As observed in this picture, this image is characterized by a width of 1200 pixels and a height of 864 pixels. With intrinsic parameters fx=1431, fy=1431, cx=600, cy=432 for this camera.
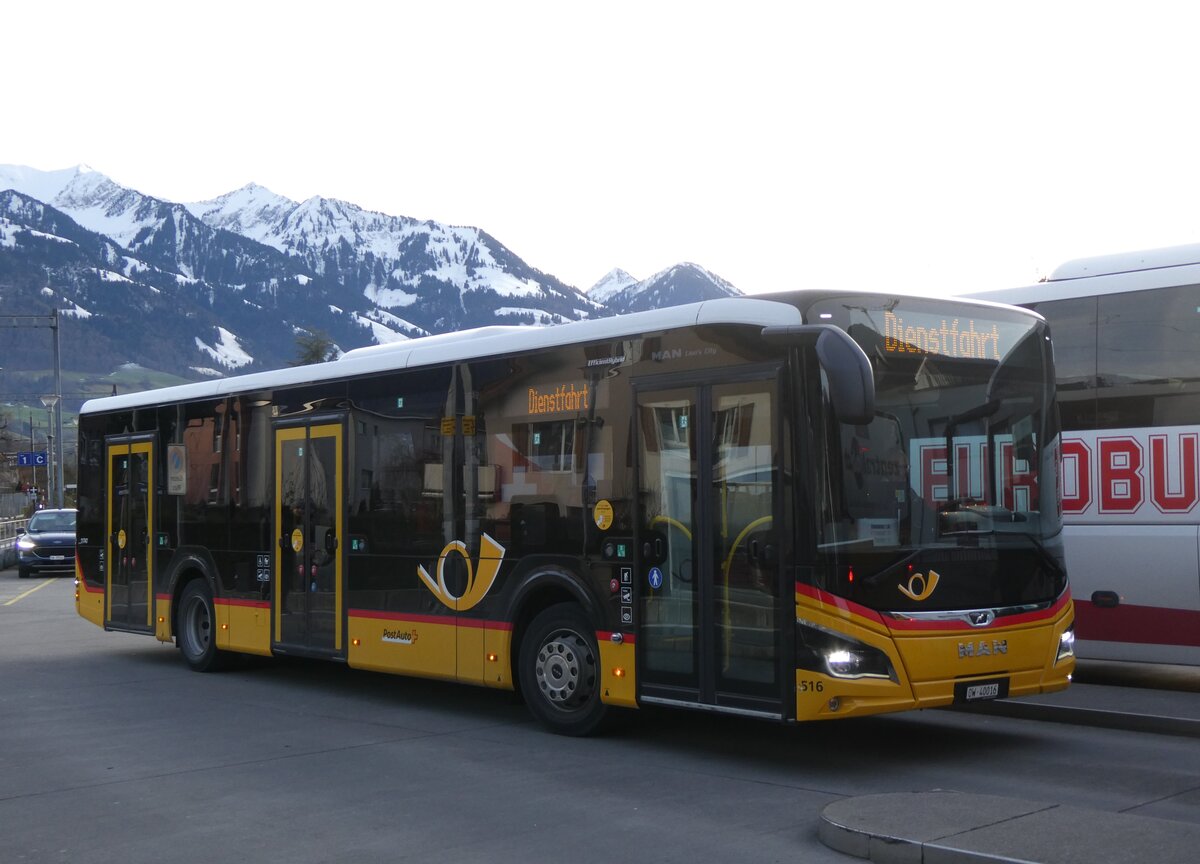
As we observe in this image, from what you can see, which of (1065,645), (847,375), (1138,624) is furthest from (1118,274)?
(847,375)

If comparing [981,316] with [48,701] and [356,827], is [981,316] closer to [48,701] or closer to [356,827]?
[356,827]

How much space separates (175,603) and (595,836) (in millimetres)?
9378

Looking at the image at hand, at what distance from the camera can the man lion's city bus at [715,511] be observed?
8.73 m

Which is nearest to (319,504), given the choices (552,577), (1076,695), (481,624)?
(481,624)

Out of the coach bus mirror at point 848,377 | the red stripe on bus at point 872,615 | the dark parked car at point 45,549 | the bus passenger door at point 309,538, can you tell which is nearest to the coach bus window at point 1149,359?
the red stripe on bus at point 872,615

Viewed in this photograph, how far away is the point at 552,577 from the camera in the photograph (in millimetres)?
10414

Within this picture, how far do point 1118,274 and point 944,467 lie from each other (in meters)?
4.32

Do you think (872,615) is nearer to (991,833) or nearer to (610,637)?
(610,637)

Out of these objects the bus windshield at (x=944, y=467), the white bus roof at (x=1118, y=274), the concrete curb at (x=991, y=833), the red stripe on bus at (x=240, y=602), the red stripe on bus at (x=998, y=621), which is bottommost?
the concrete curb at (x=991, y=833)

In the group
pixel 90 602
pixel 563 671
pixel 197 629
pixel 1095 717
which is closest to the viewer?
pixel 563 671

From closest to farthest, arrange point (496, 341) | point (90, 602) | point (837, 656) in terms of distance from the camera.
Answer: point (837, 656) < point (496, 341) < point (90, 602)

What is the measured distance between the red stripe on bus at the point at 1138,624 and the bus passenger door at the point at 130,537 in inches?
387

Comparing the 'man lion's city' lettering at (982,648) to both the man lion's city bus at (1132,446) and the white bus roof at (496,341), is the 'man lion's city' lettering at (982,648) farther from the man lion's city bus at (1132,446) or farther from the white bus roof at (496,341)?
the man lion's city bus at (1132,446)

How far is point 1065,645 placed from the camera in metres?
9.64
